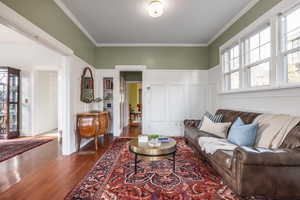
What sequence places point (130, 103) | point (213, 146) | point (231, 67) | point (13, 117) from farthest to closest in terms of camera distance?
1. point (130, 103)
2. point (13, 117)
3. point (231, 67)
4. point (213, 146)

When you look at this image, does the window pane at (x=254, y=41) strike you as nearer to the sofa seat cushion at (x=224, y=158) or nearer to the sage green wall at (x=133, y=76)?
the sofa seat cushion at (x=224, y=158)

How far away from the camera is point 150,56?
A: 4.94 metres

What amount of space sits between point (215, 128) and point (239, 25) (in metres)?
2.29

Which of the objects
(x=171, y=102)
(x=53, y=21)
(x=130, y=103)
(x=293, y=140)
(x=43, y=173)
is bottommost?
(x=43, y=173)

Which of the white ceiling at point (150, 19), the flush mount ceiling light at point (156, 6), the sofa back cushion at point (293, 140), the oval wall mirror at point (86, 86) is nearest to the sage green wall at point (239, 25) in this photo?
the white ceiling at point (150, 19)

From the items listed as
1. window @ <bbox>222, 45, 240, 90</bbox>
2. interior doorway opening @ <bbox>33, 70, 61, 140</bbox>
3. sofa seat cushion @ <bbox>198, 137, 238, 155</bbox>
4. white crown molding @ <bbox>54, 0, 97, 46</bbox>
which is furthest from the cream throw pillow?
interior doorway opening @ <bbox>33, 70, 61, 140</bbox>

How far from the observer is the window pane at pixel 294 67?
2066 mm

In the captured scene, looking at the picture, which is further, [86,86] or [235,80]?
[86,86]

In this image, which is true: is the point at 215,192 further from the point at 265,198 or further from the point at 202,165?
the point at 202,165

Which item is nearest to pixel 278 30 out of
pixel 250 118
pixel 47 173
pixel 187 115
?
pixel 250 118

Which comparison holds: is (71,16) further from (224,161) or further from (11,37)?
(224,161)

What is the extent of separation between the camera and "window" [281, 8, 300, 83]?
6.77 ft

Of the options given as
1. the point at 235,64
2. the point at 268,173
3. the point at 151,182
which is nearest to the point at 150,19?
the point at 235,64

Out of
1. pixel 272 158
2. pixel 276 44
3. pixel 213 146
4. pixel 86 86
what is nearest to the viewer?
pixel 272 158
